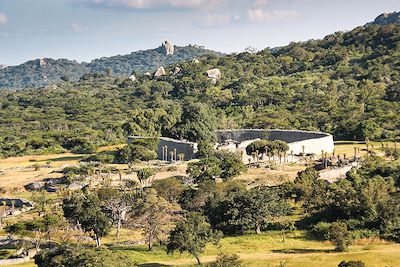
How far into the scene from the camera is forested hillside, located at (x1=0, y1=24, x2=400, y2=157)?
101938 mm

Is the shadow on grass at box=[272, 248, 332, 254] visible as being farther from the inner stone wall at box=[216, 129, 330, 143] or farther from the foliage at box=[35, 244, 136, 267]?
the inner stone wall at box=[216, 129, 330, 143]

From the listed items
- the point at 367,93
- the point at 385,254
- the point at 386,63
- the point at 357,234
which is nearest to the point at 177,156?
the point at 357,234

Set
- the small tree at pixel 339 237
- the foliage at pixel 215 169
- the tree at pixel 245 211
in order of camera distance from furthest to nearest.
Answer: the foliage at pixel 215 169 < the tree at pixel 245 211 < the small tree at pixel 339 237

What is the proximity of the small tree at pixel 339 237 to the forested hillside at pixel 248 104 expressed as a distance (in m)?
42.0

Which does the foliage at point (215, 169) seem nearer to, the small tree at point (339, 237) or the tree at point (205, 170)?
the tree at point (205, 170)

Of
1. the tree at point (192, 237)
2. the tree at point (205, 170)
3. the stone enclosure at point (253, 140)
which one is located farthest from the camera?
the stone enclosure at point (253, 140)

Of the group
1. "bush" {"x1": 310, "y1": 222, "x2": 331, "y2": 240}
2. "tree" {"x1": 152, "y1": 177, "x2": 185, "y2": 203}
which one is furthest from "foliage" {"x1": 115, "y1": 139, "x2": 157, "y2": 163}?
"bush" {"x1": 310, "y1": 222, "x2": 331, "y2": 240}

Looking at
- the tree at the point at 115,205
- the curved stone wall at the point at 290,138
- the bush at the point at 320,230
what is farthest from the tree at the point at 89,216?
the curved stone wall at the point at 290,138

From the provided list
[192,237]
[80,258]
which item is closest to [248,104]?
Result: [192,237]

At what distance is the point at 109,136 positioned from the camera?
117 meters

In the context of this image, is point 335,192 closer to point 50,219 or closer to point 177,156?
point 50,219

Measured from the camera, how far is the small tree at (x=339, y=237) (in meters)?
42.1

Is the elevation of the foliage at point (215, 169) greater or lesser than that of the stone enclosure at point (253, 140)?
lesser

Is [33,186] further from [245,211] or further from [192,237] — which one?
[192,237]
